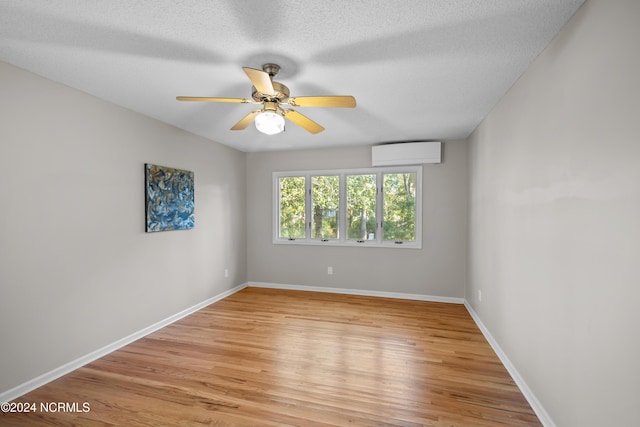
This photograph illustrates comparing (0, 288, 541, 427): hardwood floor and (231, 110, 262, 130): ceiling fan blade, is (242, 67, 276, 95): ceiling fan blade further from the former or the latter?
(0, 288, 541, 427): hardwood floor

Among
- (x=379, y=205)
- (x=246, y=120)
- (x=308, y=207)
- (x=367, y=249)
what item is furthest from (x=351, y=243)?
(x=246, y=120)

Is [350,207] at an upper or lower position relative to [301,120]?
lower

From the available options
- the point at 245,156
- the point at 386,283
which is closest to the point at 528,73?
the point at 386,283

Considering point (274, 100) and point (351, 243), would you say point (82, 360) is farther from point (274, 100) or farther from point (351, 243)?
point (351, 243)

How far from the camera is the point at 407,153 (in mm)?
4355

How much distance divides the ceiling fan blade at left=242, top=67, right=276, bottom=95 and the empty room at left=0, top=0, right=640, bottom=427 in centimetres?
4

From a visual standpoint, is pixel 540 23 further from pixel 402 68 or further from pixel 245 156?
pixel 245 156

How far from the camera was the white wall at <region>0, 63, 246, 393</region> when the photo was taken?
85.0 inches

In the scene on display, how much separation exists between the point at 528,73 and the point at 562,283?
1.46m

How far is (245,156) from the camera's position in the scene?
17.1 ft

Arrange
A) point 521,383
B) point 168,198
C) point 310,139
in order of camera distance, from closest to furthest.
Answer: point 521,383 < point 168,198 < point 310,139

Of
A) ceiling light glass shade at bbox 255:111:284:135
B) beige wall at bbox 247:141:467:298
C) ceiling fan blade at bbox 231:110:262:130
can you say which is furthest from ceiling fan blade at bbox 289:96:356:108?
beige wall at bbox 247:141:467:298

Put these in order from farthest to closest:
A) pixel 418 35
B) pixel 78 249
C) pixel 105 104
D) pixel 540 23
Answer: pixel 105 104 → pixel 78 249 → pixel 418 35 → pixel 540 23

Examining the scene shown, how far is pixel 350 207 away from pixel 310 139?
125 cm
